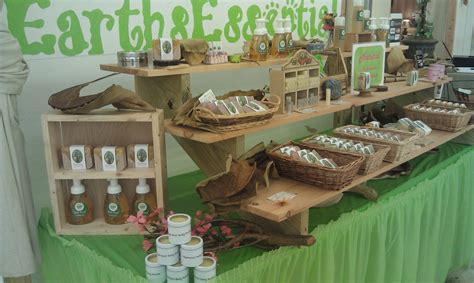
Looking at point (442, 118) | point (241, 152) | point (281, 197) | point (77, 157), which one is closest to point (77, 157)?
point (77, 157)

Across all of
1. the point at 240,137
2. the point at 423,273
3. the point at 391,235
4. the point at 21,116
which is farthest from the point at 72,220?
the point at 423,273

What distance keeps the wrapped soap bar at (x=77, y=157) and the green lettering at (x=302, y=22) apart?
1537 mm

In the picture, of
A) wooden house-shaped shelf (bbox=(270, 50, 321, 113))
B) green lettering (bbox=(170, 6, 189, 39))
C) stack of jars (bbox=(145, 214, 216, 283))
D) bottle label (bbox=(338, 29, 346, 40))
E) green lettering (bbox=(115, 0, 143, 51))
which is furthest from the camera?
bottle label (bbox=(338, 29, 346, 40))

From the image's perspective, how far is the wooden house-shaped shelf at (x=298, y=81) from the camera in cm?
168

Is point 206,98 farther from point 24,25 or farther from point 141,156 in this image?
point 24,25

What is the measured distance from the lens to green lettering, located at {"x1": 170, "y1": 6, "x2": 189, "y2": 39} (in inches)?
78.3

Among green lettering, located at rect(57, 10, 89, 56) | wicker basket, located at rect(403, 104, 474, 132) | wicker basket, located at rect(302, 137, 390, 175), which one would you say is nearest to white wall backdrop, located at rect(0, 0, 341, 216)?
green lettering, located at rect(57, 10, 89, 56)

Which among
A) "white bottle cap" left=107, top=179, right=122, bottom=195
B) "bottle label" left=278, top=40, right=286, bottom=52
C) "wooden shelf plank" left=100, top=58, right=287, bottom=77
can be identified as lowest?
"white bottle cap" left=107, top=179, right=122, bottom=195

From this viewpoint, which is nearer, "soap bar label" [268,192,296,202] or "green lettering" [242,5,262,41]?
"soap bar label" [268,192,296,202]

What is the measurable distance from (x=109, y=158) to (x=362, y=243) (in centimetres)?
103

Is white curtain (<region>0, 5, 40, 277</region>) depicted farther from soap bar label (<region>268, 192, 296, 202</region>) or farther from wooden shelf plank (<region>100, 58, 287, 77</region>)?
soap bar label (<region>268, 192, 296, 202</region>)

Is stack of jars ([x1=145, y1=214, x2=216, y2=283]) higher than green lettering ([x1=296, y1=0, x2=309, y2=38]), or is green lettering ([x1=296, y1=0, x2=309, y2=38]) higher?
green lettering ([x1=296, y1=0, x2=309, y2=38])

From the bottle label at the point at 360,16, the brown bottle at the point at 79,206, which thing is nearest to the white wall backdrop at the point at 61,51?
the brown bottle at the point at 79,206

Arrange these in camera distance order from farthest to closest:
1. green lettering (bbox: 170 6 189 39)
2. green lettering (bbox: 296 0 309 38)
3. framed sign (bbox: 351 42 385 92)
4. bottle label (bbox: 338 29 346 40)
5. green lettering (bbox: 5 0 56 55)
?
green lettering (bbox: 296 0 309 38) → bottle label (bbox: 338 29 346 40) → framed sign (bbox: 351 42 385 92) → green lettering (bbox: 170 6 189 39) → green lettering (bbox: 5 0 56 55)
